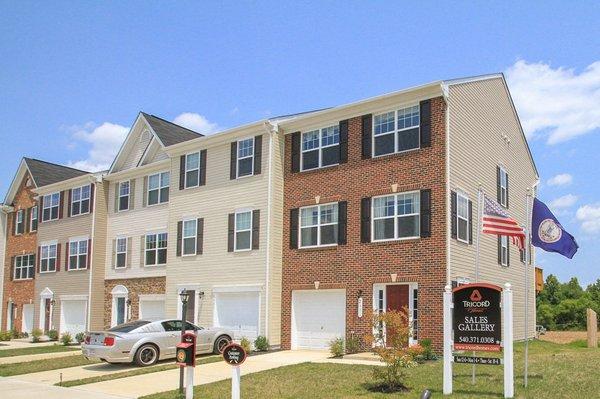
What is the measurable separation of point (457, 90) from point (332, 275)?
25.6ft

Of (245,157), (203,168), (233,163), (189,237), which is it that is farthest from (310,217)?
(189,237)

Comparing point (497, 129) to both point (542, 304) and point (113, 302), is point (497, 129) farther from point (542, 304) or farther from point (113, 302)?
point (542, 304)

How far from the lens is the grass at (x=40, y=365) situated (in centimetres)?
2152

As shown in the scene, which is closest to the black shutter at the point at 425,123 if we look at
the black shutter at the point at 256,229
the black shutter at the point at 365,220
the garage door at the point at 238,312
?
the black shutter at the point at 365,220

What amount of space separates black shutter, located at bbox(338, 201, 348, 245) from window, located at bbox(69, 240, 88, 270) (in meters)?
17.4

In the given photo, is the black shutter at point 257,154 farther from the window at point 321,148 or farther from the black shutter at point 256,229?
the window at point 321,148

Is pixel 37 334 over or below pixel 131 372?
below

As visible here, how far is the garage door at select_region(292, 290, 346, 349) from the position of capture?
930 inches

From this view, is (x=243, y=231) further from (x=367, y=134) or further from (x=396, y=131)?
(x=396, y=131)

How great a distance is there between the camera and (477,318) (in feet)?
45.3

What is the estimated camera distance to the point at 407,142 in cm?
2234

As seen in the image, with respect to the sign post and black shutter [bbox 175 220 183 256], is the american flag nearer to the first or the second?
the sign post

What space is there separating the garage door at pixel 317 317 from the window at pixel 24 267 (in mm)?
22473

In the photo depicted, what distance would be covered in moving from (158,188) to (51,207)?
403 inches
